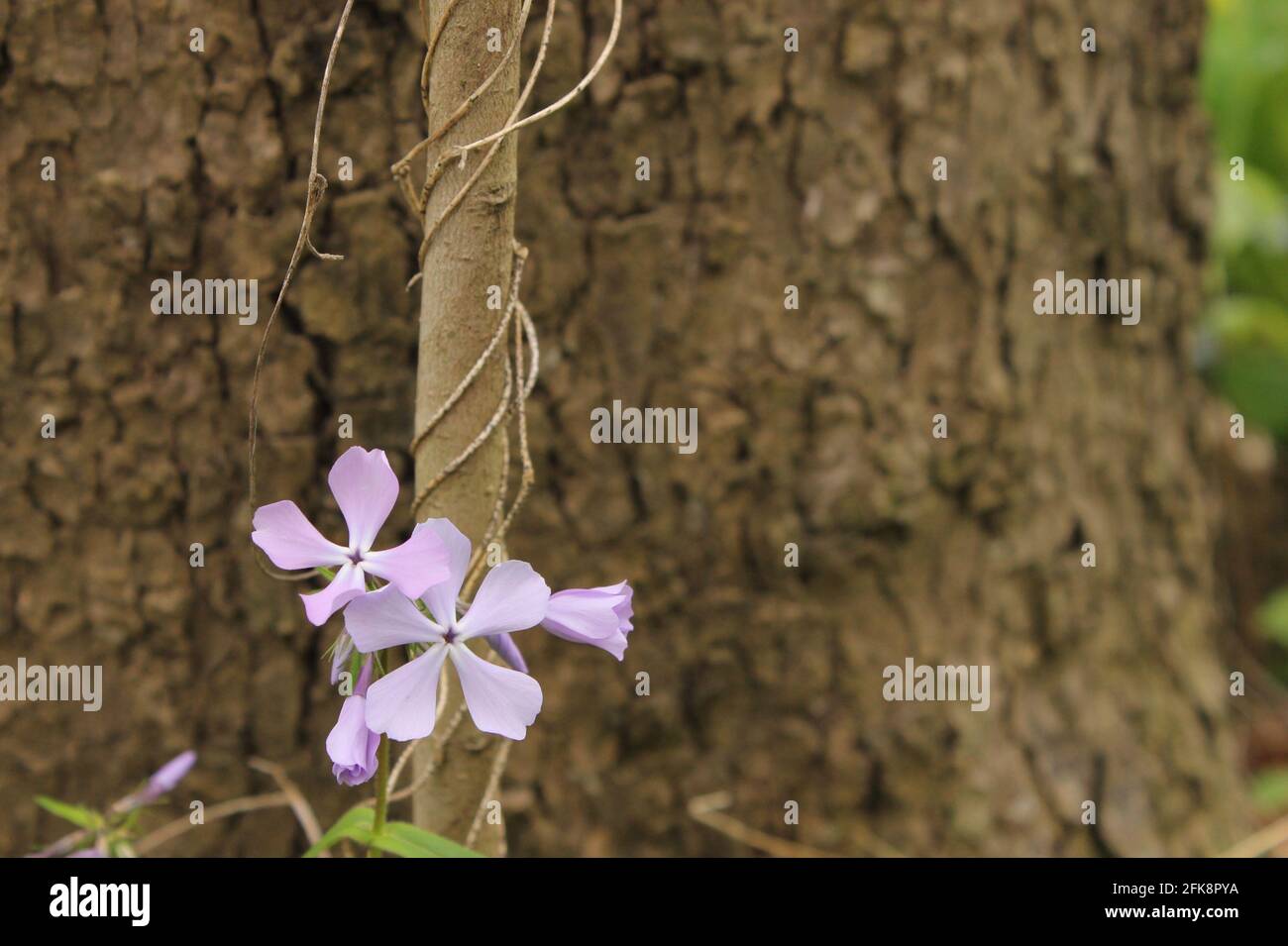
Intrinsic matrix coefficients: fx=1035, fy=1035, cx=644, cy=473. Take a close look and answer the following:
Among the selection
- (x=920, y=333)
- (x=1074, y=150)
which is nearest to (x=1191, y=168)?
(x=1074, y=150)

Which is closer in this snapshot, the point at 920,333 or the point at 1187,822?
the point at 920,333

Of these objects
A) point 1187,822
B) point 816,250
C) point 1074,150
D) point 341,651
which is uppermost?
point 1074,150

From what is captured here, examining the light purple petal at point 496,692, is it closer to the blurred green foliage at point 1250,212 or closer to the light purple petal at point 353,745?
the light purple petal at point 353,745

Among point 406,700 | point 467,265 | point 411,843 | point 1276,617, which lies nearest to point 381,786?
point 411,843

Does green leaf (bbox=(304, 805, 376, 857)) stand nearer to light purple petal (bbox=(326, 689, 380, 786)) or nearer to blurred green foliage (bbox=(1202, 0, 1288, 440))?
light purple petal (bbox=(326, 689, 380, 786))

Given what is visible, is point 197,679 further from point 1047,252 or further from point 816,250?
point 1047,252

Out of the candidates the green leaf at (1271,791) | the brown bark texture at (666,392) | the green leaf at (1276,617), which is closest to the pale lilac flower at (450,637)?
the brown bark texture at (666,392)

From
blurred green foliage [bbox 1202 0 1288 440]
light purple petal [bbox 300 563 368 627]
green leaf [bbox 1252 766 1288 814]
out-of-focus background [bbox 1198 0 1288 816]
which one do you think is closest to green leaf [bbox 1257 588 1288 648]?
out-of-focus background [bbox 1198 0 1288 816]
